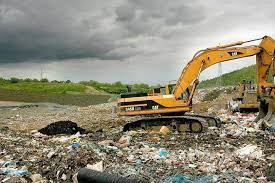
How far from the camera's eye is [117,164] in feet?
26.5

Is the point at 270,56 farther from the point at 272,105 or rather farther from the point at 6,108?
the point at 6,108

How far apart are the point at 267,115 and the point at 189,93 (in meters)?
2.24

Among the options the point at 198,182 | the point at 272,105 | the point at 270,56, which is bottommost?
the point at 198,182

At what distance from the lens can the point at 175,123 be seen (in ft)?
42.6

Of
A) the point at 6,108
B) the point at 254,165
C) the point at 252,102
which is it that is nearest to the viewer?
the point at 254,165

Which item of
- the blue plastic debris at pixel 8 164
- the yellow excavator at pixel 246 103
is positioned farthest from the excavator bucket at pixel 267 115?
the blue plastic debris at pixel 8 164

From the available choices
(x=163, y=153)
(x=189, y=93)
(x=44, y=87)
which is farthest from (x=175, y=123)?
(x=44, y=87)

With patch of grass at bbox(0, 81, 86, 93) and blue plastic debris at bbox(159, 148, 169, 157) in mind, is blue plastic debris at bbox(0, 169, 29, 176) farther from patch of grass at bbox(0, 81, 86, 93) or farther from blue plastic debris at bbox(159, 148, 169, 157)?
patch of grass at bbox(0, 81, 86, 93)

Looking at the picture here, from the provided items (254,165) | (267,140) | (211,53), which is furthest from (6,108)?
(254,165)

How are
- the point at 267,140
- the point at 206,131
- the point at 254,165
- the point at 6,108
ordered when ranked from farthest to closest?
the point at 6,108 → the point at 206,131 → the point at 267,140 → the point at 254,165

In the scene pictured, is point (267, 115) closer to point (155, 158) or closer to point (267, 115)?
point (267, 115)

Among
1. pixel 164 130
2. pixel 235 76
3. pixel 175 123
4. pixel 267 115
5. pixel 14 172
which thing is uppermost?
pixel 235 76

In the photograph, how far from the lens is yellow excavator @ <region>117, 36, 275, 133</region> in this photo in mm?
13383

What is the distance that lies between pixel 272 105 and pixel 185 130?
8.41 ft
